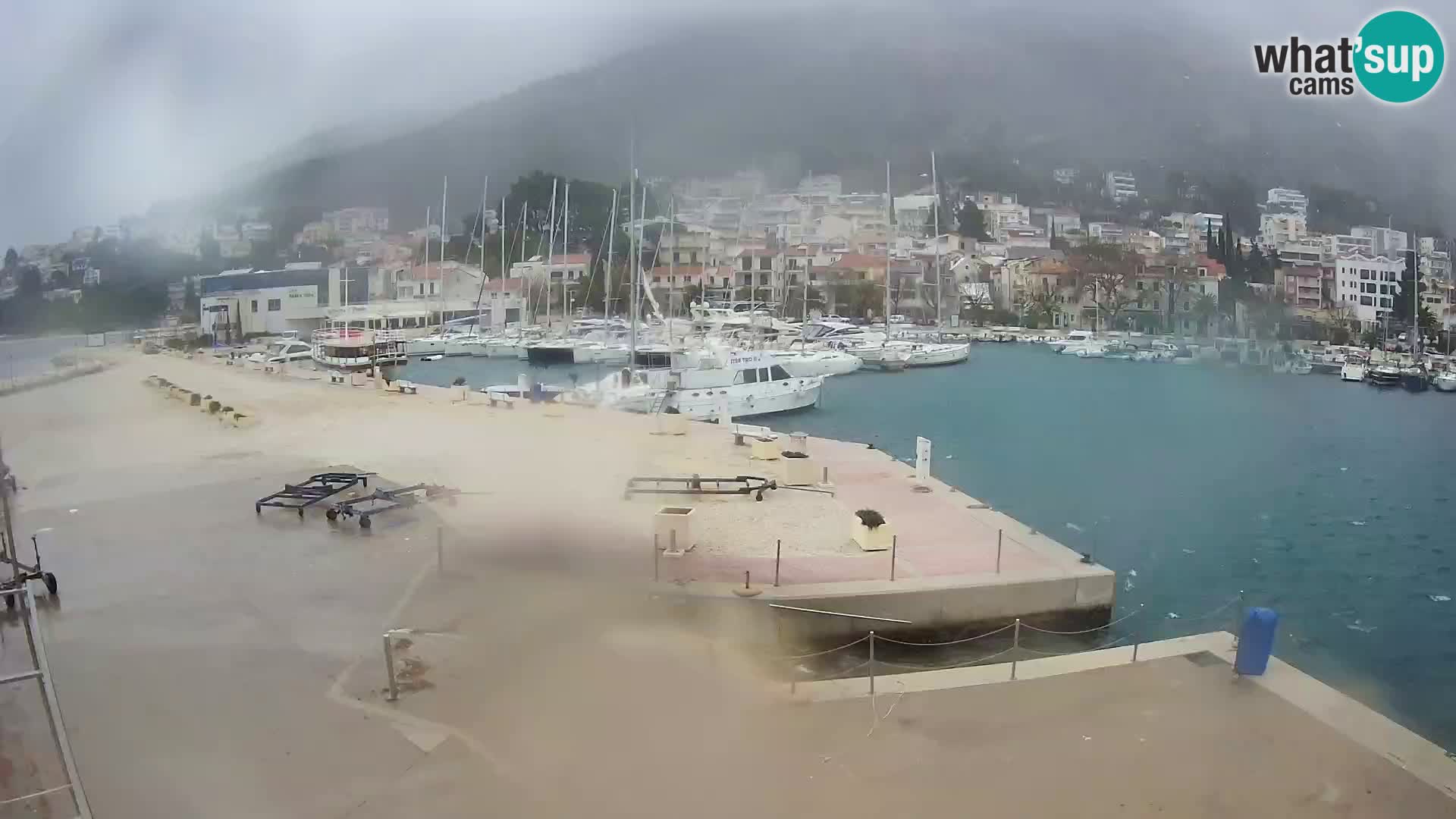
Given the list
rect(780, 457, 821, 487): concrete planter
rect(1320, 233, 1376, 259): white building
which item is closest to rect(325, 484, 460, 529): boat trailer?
rect(780, 457, 821, 487): concrete planter

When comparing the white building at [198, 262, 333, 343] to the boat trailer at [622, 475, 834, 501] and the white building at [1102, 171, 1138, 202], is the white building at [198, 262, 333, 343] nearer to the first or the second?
the boat trailer at [622, 475, 834, 501]

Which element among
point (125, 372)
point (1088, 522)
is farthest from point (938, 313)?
point (125, 372)

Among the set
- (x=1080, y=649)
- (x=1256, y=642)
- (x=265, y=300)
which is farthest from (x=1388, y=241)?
(x=265, y=300)

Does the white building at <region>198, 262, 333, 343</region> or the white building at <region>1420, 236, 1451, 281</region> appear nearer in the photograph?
the white building at <region>1420, 236, 1451, 281</region>

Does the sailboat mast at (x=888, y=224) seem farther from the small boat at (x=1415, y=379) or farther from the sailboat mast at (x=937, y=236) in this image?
the small boat at (x=1415, y=379)

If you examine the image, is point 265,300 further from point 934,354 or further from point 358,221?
point 934,354

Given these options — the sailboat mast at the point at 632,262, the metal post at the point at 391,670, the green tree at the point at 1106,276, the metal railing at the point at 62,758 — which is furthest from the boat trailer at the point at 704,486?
the green tree at the point at 1106,276
